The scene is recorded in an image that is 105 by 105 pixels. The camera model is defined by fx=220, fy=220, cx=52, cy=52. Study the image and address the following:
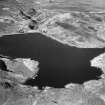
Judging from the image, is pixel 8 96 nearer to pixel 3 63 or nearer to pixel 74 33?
pixel 3 63

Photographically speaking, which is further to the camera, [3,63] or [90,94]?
[3,63]

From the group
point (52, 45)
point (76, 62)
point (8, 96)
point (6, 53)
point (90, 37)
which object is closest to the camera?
point (8, 96)

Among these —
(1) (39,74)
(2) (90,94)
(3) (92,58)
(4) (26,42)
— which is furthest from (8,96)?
(4) (26,42)

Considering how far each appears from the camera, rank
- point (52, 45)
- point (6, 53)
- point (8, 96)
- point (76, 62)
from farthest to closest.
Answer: point (52, 45), point (6, 53), point (76, 62), point (8, 96)

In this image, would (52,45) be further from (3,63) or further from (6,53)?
(3,63)

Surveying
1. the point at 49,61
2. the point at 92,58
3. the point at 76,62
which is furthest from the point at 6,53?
the point at 92,58

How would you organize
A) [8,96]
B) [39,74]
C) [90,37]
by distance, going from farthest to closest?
[90,37] < [39,74] < [8,96]
